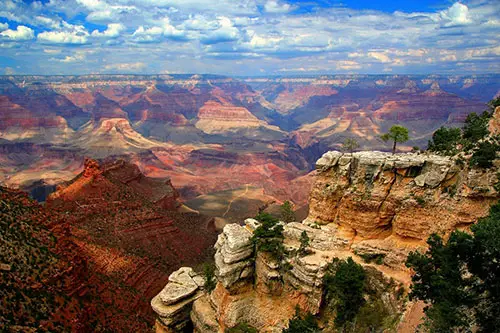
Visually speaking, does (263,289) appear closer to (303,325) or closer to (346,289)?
(303,325)

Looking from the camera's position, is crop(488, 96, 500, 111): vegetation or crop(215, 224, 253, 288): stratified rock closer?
crop(215, 224, 253, 288): stratified rock

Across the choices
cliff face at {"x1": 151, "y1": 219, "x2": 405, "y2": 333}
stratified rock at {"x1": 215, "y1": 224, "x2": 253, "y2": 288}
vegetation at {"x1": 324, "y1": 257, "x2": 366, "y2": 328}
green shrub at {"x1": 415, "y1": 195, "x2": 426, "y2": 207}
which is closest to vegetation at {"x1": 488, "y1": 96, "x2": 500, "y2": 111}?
green shrub at {"x1": 415, "y1": 195, "x2": 426, "y2": 207}

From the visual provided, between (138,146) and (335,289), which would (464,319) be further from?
(138,146)

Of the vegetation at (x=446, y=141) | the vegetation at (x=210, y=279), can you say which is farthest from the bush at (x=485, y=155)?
the vegetation at (x=210, y=279)

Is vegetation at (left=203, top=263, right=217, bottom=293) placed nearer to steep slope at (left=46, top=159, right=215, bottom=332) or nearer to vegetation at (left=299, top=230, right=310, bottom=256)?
steep slope at (left=46, top=159, right=215, bottom=332)

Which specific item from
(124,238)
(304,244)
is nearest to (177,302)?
(304,244)

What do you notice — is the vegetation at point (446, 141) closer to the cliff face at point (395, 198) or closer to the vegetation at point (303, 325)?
the cliff face at point (395, 198)
